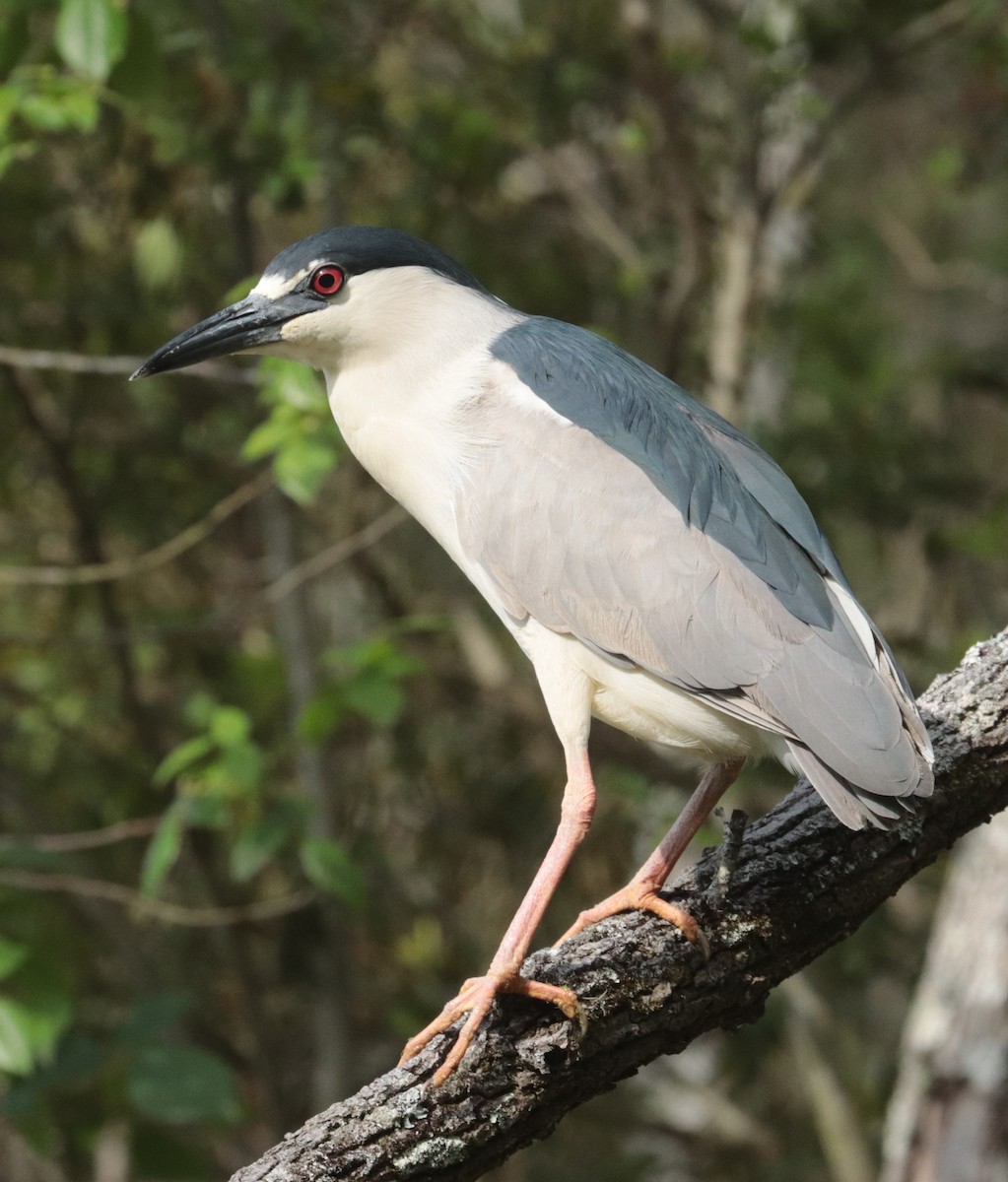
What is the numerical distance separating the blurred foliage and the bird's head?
3.09 ft

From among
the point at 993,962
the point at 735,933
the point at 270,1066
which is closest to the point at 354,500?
the point at 270,1066

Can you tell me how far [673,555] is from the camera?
2.79m

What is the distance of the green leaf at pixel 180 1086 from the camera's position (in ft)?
11.8

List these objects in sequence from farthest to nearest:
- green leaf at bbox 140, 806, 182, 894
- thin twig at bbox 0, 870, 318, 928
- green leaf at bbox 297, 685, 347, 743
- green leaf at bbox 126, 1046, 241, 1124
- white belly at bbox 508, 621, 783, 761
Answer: thin twig at bbox 0, 870, 318, 928
green leaf at bbox 297, 685, 347, 743
green leaf at bbox 140, 806, 182, 894
green leaf at bbox 126, 1046, 241, 1124
white belly at bbox 508, 621, 783, 761

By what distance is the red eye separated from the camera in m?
3.14

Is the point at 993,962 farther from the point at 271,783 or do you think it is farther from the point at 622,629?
the point at 271,783

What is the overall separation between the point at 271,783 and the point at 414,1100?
383cm

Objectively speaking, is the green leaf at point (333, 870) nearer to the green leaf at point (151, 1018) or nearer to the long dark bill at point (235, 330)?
the green leaf at point (151, 1018)

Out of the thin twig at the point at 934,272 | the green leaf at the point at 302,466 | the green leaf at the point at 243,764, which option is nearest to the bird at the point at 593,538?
the green leaf at the point at 302,466

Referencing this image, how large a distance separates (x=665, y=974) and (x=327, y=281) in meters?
1.64

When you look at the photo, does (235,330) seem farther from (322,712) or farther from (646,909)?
(646,909)

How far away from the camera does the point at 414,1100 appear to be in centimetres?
224


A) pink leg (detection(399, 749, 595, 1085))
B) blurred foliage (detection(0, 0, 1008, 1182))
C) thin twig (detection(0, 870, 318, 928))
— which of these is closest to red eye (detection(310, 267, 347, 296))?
blurred foliage (detection(0, 0, 1008, 1182))

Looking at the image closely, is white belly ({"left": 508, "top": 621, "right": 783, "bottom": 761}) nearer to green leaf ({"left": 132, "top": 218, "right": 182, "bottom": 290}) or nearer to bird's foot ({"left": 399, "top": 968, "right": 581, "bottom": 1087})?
bird's foot ({"left": 399, "top": 968, "right": 581, "bottom": 1087})
